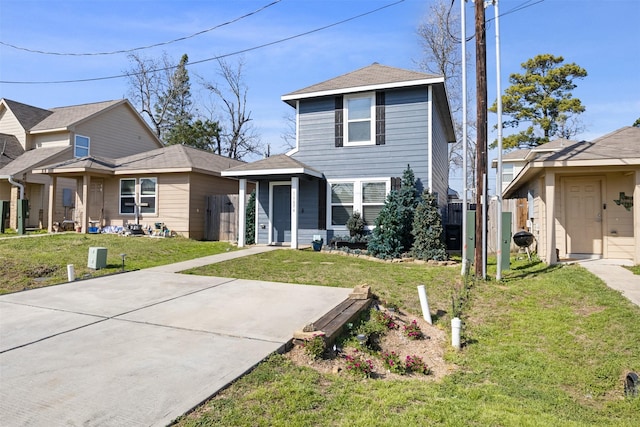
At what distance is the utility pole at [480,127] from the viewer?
791 cm

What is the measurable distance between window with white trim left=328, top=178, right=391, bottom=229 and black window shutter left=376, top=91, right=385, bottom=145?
1.26 m

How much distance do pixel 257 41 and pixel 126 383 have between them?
12.3m

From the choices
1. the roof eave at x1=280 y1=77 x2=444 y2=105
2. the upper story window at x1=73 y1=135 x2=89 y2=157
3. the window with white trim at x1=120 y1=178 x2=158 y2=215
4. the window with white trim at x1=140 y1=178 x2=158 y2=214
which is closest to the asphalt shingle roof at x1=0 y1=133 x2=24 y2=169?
the upper story window at x1=73 y1=135 x2=89 y2=157

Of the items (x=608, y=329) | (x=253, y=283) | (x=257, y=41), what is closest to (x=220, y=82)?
(x=257, y=41)

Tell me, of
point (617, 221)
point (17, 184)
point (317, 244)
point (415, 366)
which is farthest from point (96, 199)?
point (617, 221)

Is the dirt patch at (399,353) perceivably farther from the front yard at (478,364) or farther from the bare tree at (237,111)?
the bare tree at (237,111)

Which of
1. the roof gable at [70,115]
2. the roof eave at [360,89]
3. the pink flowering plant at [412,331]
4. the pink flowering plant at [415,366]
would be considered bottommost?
the pink flowering plant at [415,366]

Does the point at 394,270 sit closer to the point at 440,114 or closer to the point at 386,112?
the point at 386,112

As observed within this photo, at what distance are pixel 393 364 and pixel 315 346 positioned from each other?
830 mm

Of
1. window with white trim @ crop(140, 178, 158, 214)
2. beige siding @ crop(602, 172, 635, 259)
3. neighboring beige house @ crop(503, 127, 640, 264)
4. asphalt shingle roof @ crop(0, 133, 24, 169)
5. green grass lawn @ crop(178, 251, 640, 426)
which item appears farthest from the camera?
asphalt shingle roof @ crop(0, 133, 24, 169)

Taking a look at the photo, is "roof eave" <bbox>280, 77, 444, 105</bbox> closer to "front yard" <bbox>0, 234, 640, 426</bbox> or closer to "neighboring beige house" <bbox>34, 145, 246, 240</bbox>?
"neighboring beige house" <bbox>34, 145, 246, 240</bbox>

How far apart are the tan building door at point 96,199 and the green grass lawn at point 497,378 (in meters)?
13.4

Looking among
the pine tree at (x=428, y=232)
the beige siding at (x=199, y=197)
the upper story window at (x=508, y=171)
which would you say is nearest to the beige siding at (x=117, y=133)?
the beige siding at (x=199, y=197)

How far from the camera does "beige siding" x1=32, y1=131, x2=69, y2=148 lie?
1976cm
